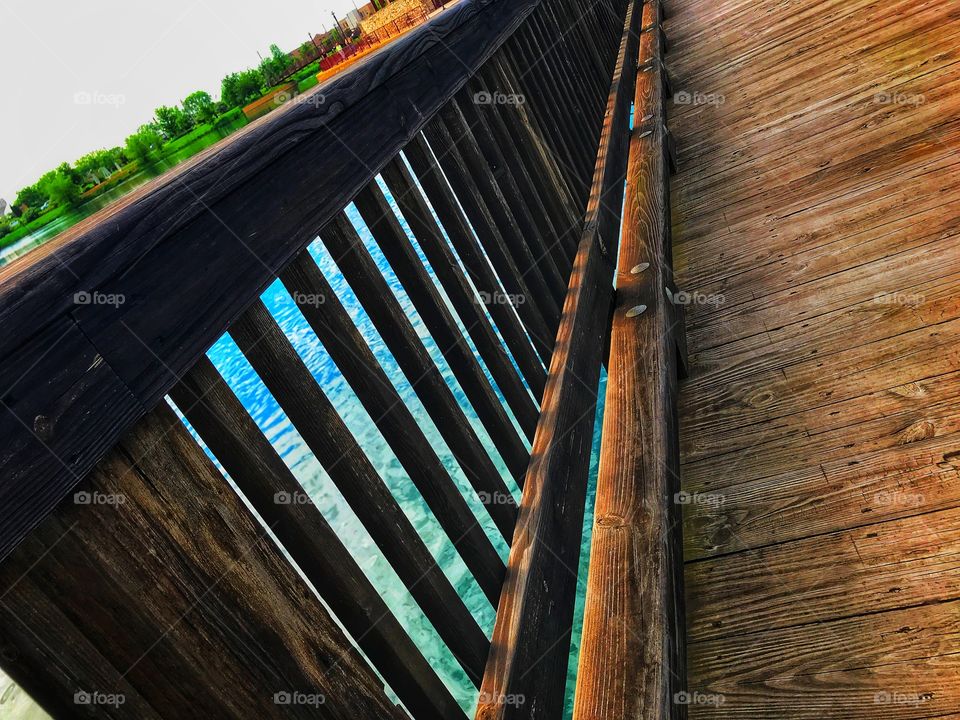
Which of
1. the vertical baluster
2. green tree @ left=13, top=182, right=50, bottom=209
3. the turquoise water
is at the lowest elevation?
the turquoise water

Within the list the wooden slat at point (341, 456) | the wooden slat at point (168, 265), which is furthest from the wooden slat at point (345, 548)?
the wooden slat at point (168, 265)

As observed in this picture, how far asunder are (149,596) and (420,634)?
3.62 m

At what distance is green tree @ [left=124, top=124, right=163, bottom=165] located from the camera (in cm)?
3416

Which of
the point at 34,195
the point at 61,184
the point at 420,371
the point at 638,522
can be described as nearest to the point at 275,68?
the point at 61,184

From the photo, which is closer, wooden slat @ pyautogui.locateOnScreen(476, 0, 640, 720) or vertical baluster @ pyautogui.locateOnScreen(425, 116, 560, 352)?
wooden slat @ pyautogui.locateOnScreen(476, 0, 640, 720)

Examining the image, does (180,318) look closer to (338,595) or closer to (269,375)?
(269,375)

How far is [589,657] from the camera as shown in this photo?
1460 mm

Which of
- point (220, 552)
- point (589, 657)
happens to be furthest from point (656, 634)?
point (220, 552)

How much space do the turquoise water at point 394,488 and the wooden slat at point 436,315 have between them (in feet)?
2.31

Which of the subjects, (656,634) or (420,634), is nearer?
(656,634)

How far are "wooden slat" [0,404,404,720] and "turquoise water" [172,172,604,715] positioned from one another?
1.25m

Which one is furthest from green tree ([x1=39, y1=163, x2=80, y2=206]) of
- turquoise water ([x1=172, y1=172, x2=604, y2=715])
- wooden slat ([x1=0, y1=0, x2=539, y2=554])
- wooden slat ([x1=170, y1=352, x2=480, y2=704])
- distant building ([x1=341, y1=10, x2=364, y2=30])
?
distant building ([x1=341, y1=10, x2=364, y2=30])

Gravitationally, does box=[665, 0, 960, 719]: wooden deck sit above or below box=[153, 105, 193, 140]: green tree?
below

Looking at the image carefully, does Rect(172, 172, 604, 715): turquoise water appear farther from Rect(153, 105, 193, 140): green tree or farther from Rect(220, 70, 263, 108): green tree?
Rect(220, 70, 263, 108): green tree
